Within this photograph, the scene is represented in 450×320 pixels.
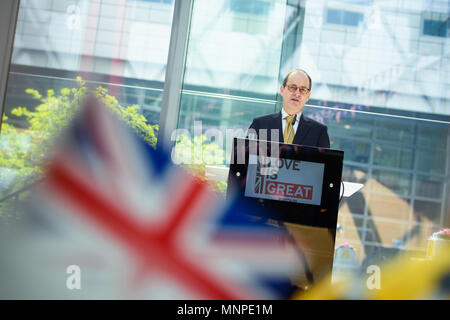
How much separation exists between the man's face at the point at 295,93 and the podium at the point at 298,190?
118 centimetres

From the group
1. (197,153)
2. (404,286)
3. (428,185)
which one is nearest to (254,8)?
(197,153)

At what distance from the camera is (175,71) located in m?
3.47

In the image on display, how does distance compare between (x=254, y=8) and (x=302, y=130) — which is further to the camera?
(x=254, y=8)

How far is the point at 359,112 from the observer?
369 cm

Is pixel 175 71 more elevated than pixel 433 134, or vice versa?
pixel 175 71

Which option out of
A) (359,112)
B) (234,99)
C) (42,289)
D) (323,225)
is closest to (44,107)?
(234,99)

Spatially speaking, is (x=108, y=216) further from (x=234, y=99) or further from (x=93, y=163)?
(x=234, y=99)

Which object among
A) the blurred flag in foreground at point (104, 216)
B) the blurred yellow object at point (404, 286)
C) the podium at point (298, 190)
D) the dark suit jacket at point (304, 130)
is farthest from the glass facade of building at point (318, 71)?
the podium at point (298, 190)

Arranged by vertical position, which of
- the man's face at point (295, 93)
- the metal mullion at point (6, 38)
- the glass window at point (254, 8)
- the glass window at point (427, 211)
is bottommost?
A: the glass window at point (427, 211)

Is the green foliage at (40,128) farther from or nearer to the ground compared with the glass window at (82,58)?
nearer to the ground

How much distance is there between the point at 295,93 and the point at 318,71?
5.16 ft

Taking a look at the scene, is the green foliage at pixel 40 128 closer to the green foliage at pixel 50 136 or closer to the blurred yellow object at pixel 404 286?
the green foliage at pixel 50 136

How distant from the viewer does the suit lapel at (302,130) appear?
2112 millimetres

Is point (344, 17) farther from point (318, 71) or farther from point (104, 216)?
point (104, 216)
